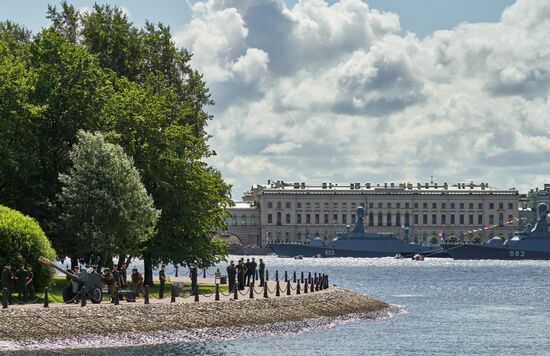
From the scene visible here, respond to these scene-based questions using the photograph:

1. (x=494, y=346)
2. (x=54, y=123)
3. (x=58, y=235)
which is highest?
(x=54, y=123)

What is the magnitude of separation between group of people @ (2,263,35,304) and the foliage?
596mm

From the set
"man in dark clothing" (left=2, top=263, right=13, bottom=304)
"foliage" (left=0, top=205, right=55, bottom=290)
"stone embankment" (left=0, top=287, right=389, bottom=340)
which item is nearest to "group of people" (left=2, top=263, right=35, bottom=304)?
"man in dark clothing" (left=2, top=263, right=13, bottom=304)

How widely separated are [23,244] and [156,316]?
6.74 metres

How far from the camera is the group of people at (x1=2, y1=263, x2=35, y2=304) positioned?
157 ft

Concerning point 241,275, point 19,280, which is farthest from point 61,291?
point 19,280

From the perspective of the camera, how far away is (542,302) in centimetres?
8269

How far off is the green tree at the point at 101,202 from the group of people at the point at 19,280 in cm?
848

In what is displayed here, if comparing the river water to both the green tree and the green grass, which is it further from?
the green tree

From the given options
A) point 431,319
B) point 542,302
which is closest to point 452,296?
point 542,302

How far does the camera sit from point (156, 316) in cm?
4956

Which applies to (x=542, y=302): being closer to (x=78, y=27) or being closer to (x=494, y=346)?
(x=494, y=346)

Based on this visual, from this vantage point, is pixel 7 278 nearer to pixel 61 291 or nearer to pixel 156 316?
pixel 156 316

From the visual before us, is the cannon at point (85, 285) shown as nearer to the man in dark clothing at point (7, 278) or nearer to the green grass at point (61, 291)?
the green grass at point (61, 291)

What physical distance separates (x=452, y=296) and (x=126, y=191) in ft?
121
